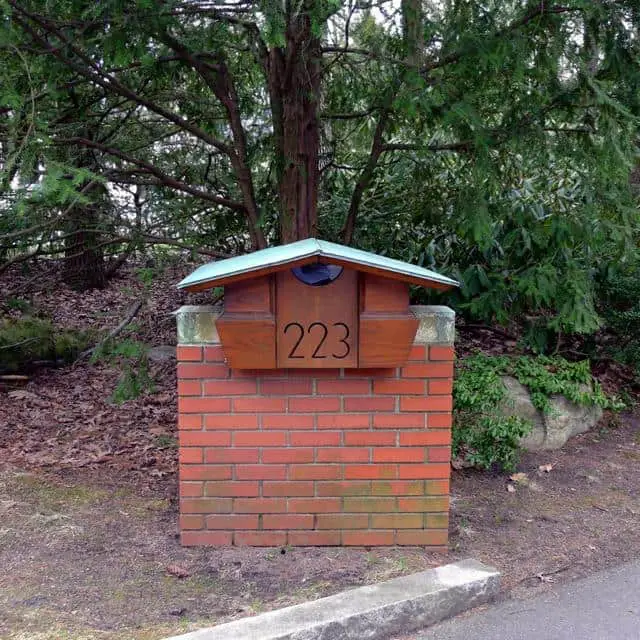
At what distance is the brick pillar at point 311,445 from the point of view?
10.9 feet

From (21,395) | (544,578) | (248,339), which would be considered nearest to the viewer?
(248,339)

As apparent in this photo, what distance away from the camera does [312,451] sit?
3.36 m

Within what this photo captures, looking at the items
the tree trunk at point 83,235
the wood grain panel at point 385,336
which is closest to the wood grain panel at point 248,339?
the wood grain panel at point 385,336

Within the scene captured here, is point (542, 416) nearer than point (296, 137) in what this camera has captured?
No

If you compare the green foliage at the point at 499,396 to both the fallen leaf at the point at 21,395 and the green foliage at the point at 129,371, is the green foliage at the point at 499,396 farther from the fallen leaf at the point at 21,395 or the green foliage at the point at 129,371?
the fallen leaf at the point at 21,395

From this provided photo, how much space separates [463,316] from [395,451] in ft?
12.3

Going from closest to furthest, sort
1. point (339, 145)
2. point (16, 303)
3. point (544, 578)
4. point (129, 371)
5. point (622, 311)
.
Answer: point (544, 578), point (129, 371), point (16, 303), point (339, 145), point (622, 311)

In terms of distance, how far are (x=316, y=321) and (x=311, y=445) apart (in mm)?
661

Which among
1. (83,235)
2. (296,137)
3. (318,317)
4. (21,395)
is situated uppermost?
(296,137)

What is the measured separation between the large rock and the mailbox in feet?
7.85

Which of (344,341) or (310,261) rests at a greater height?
(310,261)

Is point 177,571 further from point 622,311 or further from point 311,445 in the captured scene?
point 622,311

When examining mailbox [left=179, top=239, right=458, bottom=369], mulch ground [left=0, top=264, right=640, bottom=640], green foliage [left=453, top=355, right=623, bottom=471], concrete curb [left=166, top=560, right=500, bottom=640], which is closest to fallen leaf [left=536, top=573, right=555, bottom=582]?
mulch ground [left=0, top=264, right=640, bottom=640]

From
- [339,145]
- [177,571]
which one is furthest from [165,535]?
[339,145]
